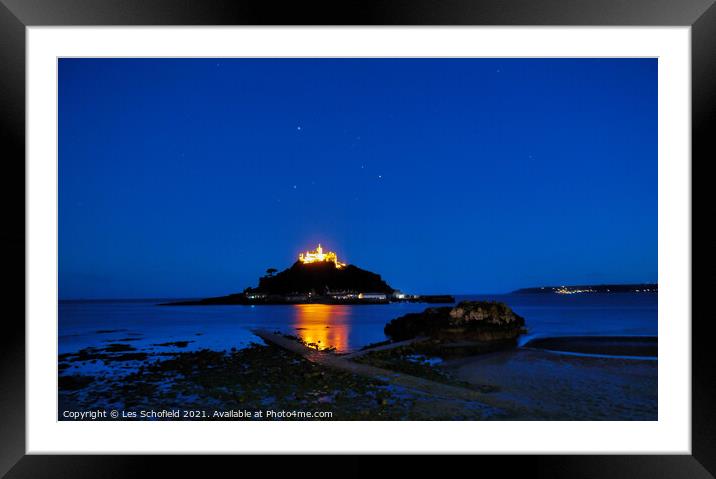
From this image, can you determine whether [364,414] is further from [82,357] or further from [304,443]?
[82,357]

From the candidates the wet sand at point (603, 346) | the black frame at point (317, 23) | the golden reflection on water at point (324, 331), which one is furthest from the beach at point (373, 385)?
the golden reflection on water at point (324, 331)

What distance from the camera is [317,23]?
6.93ft

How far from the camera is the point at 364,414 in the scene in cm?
331

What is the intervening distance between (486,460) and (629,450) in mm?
790

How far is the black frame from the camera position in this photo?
207cm

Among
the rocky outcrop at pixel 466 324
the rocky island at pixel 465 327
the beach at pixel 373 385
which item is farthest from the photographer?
the rocky outcrop at pixel 466 324

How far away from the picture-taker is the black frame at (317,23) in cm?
207

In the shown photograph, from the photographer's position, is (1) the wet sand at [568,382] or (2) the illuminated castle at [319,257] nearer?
(1) the wet sand at [568,382]

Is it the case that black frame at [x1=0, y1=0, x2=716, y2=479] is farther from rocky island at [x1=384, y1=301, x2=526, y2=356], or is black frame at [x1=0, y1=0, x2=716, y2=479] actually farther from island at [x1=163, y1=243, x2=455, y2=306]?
island at [x1=163, y1=243, x2=455, y2=306]

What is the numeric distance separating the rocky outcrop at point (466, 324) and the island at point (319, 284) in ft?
72.2

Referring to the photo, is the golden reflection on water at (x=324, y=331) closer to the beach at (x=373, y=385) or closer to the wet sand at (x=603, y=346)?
the beach at (x=373, y=385)

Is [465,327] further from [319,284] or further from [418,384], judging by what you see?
[319,284]

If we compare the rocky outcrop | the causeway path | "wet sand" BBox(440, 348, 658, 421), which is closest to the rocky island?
the rocky outcrop

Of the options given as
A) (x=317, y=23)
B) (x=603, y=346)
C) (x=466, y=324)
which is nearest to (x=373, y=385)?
(x=317, y=23)
